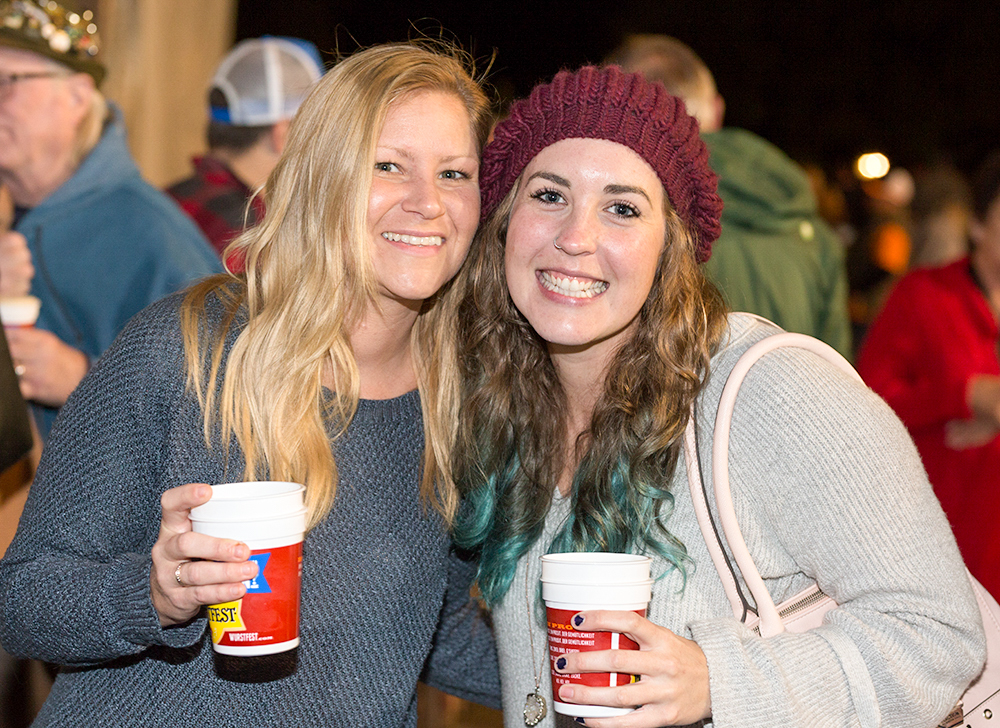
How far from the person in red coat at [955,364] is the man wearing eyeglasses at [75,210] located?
284cm

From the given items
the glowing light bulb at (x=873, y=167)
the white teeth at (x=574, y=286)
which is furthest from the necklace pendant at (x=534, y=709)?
the glowing light bulb at (x=873, y=167)

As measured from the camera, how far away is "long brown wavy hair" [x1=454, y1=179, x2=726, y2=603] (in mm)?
2102

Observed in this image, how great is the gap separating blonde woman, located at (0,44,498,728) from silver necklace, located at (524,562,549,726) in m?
0.23

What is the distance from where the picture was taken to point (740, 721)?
1.75 m

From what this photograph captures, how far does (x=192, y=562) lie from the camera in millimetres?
1675

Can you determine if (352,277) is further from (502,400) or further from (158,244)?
(158,244)

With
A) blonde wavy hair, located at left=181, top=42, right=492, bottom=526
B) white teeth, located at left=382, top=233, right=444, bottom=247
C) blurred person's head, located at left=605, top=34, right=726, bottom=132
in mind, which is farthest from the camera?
blurred person's head, located at left=605, top=34, right=726, bottom=132

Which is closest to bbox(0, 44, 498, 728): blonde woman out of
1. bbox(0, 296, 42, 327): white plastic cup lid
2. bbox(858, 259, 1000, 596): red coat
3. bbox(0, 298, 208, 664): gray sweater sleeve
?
bbox(0, 298, 208, 664): gray sweater sleeve

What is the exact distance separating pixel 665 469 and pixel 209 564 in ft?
3.17

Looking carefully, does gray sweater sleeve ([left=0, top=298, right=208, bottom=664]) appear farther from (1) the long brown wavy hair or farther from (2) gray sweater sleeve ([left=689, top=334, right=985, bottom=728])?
(2) gray sweater sleeve ([left=689, top=334, right=985, bottom=728])

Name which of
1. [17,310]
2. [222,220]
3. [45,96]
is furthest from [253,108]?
[17,310]

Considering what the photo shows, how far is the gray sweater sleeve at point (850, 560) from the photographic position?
6.05 ft

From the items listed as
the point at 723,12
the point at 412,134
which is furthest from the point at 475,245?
the point at 723,12

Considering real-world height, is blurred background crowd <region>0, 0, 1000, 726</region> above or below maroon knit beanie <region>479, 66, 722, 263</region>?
below
